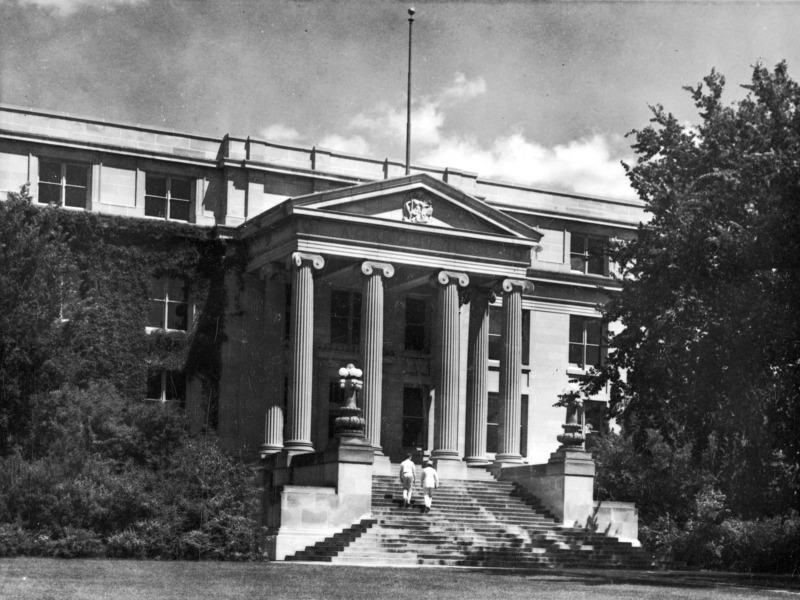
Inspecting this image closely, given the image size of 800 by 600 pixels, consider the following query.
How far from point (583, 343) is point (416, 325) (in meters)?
8.80

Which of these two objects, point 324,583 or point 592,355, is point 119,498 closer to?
point 324,583

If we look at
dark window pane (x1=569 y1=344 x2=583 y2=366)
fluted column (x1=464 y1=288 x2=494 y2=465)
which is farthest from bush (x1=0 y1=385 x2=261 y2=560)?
dark window pane (x1=569 y1=344 x2=583 y2=366)

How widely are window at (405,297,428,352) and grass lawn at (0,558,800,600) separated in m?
19.8

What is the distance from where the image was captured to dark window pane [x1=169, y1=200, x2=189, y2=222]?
5038 cm

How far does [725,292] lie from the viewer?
3356 centimetres

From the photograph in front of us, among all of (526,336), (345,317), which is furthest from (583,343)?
(345,317)

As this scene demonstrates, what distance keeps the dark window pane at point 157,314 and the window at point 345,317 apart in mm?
6605

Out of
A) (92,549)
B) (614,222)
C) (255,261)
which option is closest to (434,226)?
(255,261)

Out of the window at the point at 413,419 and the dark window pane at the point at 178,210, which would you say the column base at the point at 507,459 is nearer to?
the window at the point at 413,419

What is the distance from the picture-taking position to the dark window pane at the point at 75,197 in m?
48.9

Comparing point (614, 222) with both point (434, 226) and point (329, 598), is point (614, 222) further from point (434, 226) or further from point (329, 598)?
point (329, 598)

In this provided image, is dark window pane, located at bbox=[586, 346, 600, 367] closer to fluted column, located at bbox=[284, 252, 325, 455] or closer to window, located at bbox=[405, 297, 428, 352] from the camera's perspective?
window, located at bbox=[405, 297, 428, 352]

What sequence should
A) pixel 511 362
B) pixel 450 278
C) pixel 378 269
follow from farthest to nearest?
pixel 511 362, pixel 450 278, pixel 378 269

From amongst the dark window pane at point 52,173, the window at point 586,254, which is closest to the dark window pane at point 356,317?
the window at point 586,254
